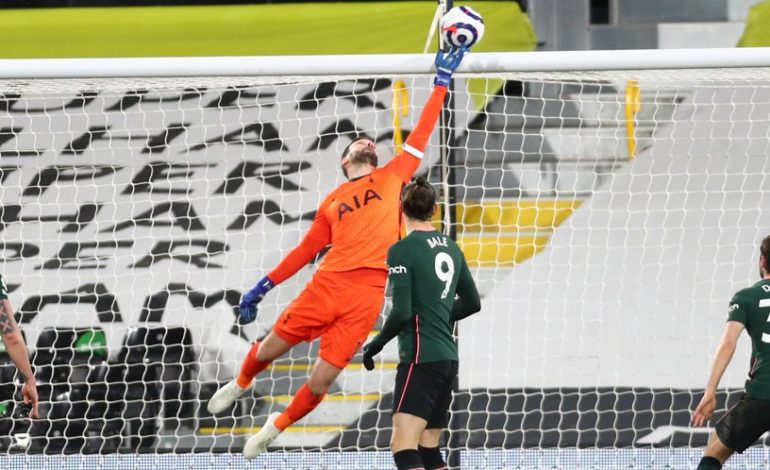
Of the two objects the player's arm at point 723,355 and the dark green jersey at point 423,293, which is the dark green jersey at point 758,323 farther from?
the dark green jersey at point 423,293

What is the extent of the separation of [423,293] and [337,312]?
1.08 meters

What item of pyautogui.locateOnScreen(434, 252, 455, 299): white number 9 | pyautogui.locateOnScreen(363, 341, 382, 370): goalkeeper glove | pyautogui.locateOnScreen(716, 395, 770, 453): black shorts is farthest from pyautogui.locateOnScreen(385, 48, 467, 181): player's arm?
pyautogui.locateOnScreen(716, 395, 770, 453): black shorts

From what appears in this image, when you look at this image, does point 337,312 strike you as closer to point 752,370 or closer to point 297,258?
Answer: point 297,258

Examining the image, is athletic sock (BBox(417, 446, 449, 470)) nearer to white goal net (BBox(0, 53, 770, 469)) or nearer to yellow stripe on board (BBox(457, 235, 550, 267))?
white goal net (BBox(0, 53, 770, 469))

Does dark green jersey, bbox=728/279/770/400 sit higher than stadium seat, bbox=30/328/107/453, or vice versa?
dark green jersey, bbox=728/279/770/400

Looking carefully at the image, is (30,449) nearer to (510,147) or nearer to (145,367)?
(145,367)

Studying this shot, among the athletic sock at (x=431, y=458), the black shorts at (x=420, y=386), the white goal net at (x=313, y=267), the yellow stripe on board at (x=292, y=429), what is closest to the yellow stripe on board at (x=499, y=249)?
the white goal net at (x=313, y=267)

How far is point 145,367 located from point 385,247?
336 cm

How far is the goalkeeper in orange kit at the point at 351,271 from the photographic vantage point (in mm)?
6129

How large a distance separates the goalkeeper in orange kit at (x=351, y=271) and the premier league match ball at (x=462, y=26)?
88 millimetres

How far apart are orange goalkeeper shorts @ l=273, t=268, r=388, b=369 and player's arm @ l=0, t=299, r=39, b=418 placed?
147 centimetres

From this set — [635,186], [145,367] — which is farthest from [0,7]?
[635,186]

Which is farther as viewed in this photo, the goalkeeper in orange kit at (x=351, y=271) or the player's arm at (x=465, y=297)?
the goalkeeper in orange kit at (x=351, y=271)

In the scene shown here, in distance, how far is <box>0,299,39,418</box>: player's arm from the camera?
507cm
